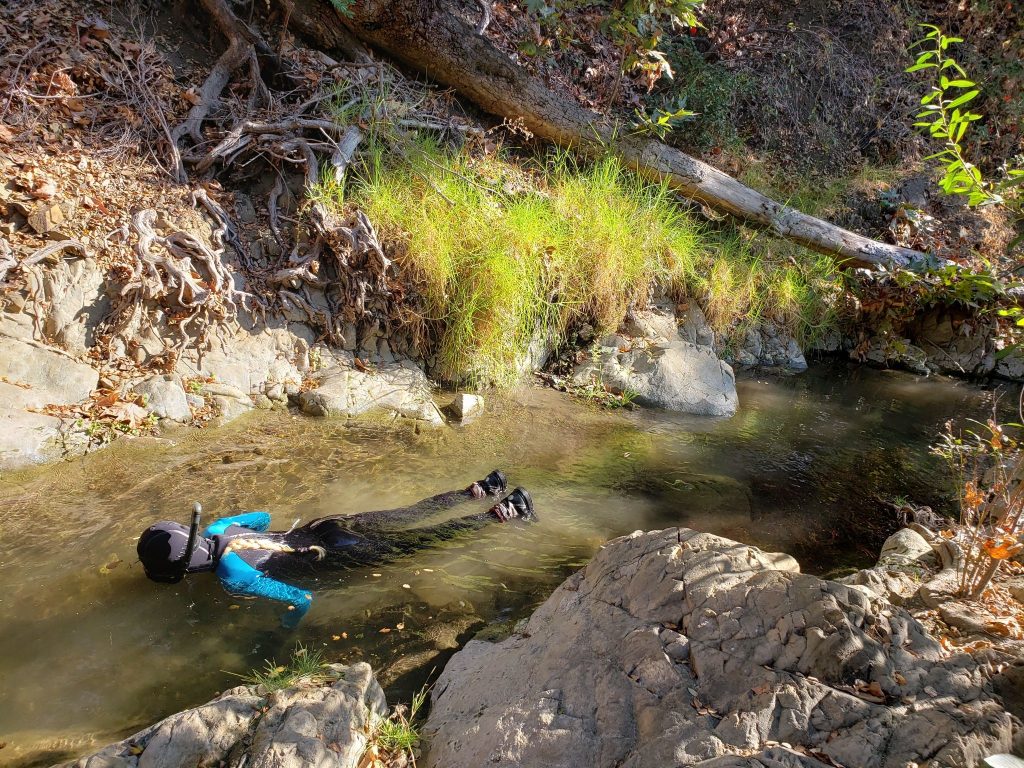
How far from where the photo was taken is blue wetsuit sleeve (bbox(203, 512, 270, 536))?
115 inches

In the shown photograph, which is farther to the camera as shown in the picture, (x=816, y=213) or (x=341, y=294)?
(x=816, y=213)

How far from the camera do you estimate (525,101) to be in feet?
21.5

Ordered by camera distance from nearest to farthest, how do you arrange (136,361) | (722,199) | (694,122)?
(136,361) < (722,199) < (694,122)

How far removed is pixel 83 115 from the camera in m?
4.74

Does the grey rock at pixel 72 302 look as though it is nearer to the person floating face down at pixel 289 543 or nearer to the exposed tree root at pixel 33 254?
the exposed tree root at pixel 33 254

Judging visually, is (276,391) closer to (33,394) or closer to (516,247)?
(33,394)

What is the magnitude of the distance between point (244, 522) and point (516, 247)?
10.1 feet

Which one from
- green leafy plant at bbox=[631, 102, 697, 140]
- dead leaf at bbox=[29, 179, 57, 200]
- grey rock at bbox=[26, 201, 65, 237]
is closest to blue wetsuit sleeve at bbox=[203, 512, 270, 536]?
grey rock at bbox=[26, 201, 65, 237]

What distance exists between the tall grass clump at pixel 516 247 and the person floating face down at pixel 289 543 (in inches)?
73.9

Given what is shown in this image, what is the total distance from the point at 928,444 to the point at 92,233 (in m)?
6.76

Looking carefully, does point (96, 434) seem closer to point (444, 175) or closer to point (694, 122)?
point (444, 175)

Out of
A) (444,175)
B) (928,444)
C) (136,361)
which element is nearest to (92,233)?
(136,361)

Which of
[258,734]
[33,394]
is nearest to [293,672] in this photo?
[258,734]

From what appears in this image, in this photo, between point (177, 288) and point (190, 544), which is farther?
point (177, 288)
